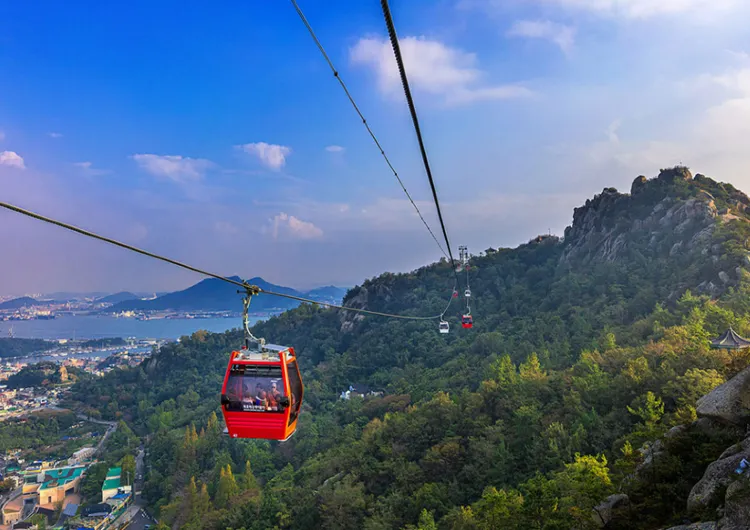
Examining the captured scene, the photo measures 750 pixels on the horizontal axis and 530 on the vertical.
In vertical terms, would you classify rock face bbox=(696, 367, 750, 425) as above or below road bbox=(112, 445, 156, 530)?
above

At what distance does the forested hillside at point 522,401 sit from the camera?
571 inches

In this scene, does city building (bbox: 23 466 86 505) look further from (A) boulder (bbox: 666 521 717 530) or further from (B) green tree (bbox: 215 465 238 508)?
(A) boulder (bbox: 666 521 717 530)

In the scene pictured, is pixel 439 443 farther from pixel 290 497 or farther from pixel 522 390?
pixel 290 497

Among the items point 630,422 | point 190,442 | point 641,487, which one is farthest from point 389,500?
point 190,442

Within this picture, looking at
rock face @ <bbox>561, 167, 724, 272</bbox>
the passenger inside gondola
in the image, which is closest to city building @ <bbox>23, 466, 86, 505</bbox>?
the passenger inside gondola

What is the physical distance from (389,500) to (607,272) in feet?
125

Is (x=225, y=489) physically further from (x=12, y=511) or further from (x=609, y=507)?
(x=609, y=507)

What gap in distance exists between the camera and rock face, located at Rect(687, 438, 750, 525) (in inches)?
318

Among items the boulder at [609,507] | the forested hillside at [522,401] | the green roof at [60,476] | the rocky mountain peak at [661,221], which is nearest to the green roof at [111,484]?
the forested hillside at [522,401]

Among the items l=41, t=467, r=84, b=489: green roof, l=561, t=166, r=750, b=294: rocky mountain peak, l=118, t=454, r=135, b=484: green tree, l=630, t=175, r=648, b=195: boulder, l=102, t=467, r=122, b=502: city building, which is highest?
l=630, t=175, r=648, b=195: boulder

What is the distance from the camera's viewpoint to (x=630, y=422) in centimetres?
1931

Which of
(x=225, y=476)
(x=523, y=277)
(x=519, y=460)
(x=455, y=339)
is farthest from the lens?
(x=523, y=277)

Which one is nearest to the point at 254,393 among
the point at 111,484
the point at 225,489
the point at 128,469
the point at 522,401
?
the point at 522,401

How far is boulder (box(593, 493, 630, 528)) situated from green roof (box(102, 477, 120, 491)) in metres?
55.0
